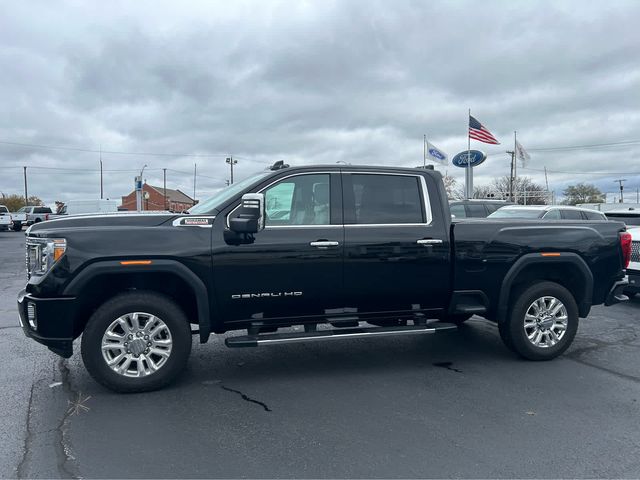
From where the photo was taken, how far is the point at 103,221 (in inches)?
188

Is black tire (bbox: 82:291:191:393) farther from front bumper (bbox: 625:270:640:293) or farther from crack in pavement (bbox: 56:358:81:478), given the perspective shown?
front bumper (bbox: 625:270:640:293)

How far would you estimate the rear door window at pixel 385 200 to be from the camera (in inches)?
211

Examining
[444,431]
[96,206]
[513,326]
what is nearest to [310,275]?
[444,431]

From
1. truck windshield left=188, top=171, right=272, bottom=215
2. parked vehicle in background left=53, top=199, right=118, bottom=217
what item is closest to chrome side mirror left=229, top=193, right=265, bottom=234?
truck windshield left=188, top=171, right=272, bottom=215

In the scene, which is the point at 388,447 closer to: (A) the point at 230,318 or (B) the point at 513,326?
(A) the point at 230,318

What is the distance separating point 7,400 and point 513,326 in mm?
4817

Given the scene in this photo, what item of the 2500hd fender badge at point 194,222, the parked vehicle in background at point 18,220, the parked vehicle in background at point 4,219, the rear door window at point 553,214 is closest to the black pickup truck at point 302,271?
the 2500hd fender badge at point 194,222

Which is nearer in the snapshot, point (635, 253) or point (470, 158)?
point (635, 253)

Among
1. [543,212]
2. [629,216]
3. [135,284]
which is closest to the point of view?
[135,284]

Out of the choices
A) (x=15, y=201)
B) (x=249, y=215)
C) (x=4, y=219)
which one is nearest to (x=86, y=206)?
(x=4, y=219)

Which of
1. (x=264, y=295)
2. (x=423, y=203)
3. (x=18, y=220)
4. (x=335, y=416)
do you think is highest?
(x=18, y=220)

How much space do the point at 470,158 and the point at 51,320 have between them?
89.2 feet

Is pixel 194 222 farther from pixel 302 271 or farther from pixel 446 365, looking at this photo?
pixel 446 365

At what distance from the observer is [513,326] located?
568cm
